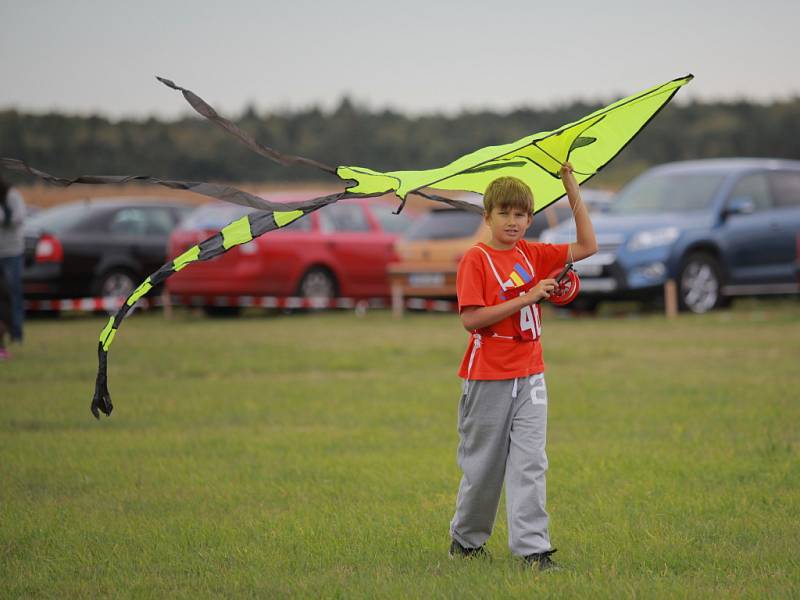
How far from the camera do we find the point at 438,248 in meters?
19.9

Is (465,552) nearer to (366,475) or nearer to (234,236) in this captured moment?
(234,236)

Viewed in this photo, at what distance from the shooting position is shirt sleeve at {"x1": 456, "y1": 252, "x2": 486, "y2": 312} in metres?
5.30

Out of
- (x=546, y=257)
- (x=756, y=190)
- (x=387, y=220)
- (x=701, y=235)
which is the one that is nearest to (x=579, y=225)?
(x=546, y=257)

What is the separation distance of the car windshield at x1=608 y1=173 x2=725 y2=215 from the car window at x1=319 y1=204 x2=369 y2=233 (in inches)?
152

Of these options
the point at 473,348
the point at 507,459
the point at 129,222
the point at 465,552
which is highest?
the point at 129,222

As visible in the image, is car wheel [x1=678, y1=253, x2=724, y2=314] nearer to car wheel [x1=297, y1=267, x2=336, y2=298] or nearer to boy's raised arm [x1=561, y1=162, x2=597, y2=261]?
car wheel [x1=297, y1=267, x2=336, y2=298]

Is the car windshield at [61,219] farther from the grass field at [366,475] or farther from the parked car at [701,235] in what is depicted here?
the parked car at [701,235]

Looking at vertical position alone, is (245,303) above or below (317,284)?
below

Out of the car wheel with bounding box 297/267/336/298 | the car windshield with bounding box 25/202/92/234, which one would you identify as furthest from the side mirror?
the car windshield with bounding box 25/202/92/234

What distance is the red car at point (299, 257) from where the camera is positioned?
63.8 ft

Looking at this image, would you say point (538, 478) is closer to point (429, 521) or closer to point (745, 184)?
point (429, 521)

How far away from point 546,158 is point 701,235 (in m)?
13.1

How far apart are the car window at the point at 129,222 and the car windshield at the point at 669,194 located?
714cm

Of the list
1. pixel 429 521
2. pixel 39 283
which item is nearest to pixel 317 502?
pixel 429 521
